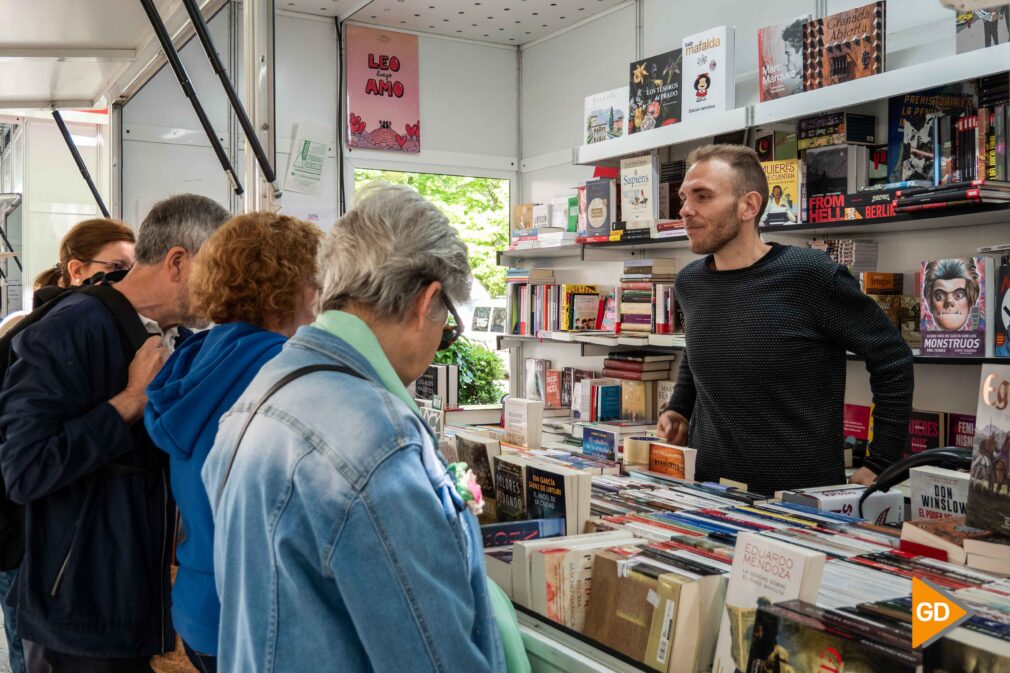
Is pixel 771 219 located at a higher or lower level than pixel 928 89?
lower

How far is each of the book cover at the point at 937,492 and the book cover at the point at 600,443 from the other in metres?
0.85

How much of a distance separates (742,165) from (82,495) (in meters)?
2.13

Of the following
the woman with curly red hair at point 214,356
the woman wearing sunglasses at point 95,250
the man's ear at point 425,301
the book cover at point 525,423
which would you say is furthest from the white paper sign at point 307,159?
the man's ear at point 425,301

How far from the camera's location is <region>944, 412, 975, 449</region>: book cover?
147 inches

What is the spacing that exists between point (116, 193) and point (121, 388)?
3.87 metres

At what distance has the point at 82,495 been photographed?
194 cm

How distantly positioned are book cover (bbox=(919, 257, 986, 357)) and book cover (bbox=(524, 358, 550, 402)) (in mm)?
3169

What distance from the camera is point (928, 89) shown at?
148 inches

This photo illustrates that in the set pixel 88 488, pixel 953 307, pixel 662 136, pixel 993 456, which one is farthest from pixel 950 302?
pixel 88 488

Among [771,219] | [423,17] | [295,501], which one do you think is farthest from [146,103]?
[295,501]

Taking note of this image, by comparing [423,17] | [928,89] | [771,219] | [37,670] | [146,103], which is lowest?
[37,670]

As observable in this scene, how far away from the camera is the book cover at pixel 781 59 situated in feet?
13.7

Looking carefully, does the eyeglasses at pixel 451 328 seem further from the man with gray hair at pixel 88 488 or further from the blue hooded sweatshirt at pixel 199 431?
the man with gray hair at pixel 88 488

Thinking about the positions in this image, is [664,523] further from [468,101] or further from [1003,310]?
[468,101]
